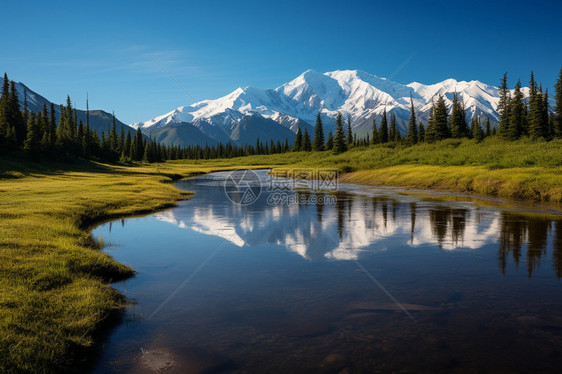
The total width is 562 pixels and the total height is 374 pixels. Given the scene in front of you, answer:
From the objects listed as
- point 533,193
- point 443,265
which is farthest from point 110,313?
point 533,193

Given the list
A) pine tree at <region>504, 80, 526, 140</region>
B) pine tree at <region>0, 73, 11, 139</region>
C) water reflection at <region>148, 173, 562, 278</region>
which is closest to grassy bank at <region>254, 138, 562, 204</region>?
pine tree at <region>504, 80, 526, 140</region>

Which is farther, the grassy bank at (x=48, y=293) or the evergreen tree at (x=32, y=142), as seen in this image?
the evergreen tree at (x=32, y=142)

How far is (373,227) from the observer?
22031 mm

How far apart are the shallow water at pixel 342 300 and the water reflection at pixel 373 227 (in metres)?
0.16

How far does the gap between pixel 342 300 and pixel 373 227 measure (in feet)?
40.2

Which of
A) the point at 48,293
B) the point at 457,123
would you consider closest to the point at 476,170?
the point at 48,293

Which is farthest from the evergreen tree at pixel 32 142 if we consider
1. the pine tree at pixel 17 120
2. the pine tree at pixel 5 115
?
the pine tree at pixel 17 120

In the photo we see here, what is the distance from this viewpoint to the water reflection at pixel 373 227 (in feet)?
54.0

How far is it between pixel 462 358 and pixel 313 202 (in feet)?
93.2

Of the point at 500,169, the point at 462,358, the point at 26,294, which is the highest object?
the point at 500,169

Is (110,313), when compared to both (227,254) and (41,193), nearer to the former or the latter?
(227,254)

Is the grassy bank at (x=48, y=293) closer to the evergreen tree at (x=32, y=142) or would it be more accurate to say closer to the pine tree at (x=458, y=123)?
the evergreen tree at (x=32, y=142)

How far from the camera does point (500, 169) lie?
42438 millimetres

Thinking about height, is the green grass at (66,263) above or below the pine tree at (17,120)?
below
